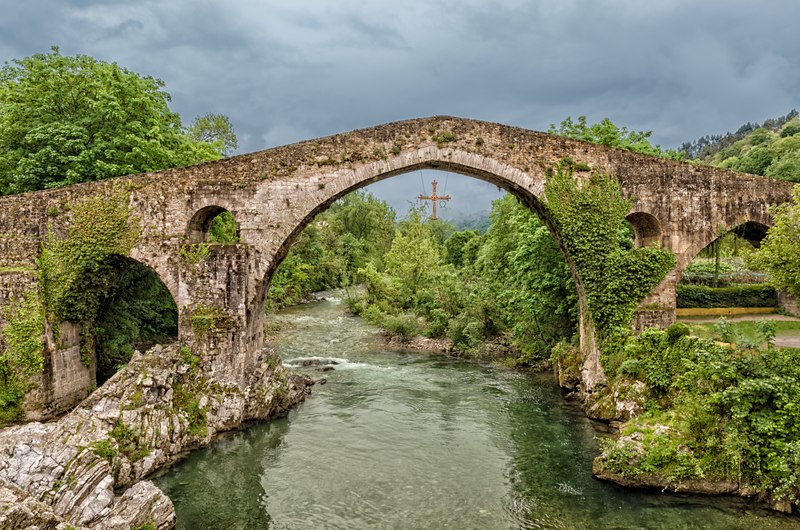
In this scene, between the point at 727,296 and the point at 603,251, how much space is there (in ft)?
20.2

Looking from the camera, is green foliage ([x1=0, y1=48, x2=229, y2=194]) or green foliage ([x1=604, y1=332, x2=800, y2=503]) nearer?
green foliage ([x1=604, y1=332, x2=800, y2=503])

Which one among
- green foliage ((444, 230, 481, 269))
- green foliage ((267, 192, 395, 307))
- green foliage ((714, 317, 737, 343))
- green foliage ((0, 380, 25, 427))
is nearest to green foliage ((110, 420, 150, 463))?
green foliage ((0, 380, 25, 427))

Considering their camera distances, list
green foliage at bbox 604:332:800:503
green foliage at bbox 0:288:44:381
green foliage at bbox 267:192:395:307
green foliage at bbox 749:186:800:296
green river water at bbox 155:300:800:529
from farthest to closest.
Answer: green foliage at bbox 267:192:395:307 → green foliage at bbox 0:288:44:381 → green foliage at bbox 749:186:800:296 → green river water at bbox 155:300:800:529 → green foliage at bbox 604:332:800:503

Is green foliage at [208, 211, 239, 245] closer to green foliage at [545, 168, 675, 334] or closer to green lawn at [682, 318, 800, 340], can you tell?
green foliage at [545, 168, 675, 334]

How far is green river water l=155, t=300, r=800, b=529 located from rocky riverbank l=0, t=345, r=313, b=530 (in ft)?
1.57

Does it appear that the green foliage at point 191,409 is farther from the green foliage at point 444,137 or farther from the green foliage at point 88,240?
the green foliage at point 444,137

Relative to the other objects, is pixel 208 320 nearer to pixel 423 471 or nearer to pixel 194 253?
pixel 194 253

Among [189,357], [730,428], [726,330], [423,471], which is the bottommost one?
[423,471]

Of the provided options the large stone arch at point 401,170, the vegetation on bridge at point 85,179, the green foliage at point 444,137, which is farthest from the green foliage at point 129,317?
the green foliage at point 444,137

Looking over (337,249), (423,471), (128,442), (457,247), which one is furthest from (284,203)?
(457,247)

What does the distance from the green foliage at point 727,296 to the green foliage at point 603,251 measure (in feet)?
13.7

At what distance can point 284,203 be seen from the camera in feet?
43.1

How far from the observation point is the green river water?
332 inches

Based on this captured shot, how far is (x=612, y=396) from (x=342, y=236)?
109 ft
